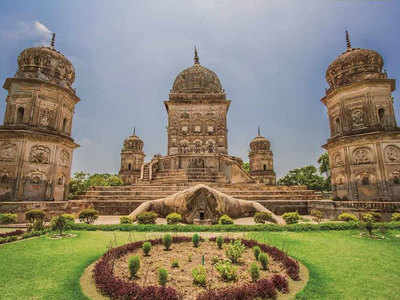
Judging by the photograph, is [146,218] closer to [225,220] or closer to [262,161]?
[225,220]

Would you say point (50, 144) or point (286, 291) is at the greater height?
point (50, 144)

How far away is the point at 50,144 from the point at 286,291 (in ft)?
76.3

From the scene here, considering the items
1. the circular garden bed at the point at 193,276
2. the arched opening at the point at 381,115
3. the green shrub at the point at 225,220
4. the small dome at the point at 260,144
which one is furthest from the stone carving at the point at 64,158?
the small dome at the point at 260,144

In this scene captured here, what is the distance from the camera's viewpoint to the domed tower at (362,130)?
795 inches

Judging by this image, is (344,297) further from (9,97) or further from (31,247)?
(9,97)

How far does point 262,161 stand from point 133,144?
3244 cm

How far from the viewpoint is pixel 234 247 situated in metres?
6.94

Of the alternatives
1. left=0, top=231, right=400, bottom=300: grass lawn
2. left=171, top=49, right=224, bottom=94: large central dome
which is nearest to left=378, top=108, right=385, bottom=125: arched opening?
left=0, top=231, right=400, bottom=300: grass lawn

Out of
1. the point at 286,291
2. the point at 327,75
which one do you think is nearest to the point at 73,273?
the point at 286,291

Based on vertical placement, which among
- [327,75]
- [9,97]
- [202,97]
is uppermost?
[202,97]

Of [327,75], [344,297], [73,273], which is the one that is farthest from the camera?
[327,75]

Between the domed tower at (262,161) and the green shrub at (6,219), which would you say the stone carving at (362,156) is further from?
the domed tower at (262,161)

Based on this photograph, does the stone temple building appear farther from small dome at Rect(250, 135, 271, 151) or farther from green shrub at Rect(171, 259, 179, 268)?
green shrub at Rect(171, 259, 179, 268)

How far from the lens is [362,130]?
2188 cm
